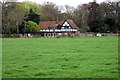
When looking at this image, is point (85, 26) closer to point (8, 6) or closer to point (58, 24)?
point (58, 24)

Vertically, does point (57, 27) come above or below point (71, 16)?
below

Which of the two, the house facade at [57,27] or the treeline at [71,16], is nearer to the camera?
the treeline at [71,16]

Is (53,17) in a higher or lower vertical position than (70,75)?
higher

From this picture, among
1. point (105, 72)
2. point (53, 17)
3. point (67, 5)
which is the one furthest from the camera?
point (67, 5)

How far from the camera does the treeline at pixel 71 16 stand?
2319 inches

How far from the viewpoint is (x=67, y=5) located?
286ft

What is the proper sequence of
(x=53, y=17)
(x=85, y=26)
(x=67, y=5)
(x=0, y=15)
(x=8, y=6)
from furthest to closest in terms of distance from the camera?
(x=67, y=5) → (x=53, y=17) → (x=85, y=26) → (x=8, y=6) → (x=0, y=15)

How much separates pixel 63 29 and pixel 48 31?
4.50m

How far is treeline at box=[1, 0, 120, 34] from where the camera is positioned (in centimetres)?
5891

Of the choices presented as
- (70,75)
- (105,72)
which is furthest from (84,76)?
(105,72)

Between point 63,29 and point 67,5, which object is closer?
point 63,29

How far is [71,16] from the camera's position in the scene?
7756 cm

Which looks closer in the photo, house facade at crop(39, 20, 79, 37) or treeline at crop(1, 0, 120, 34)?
treeline at crop(1, 0, 120, 34)

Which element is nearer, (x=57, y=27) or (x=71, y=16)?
(x=57, y=27)
